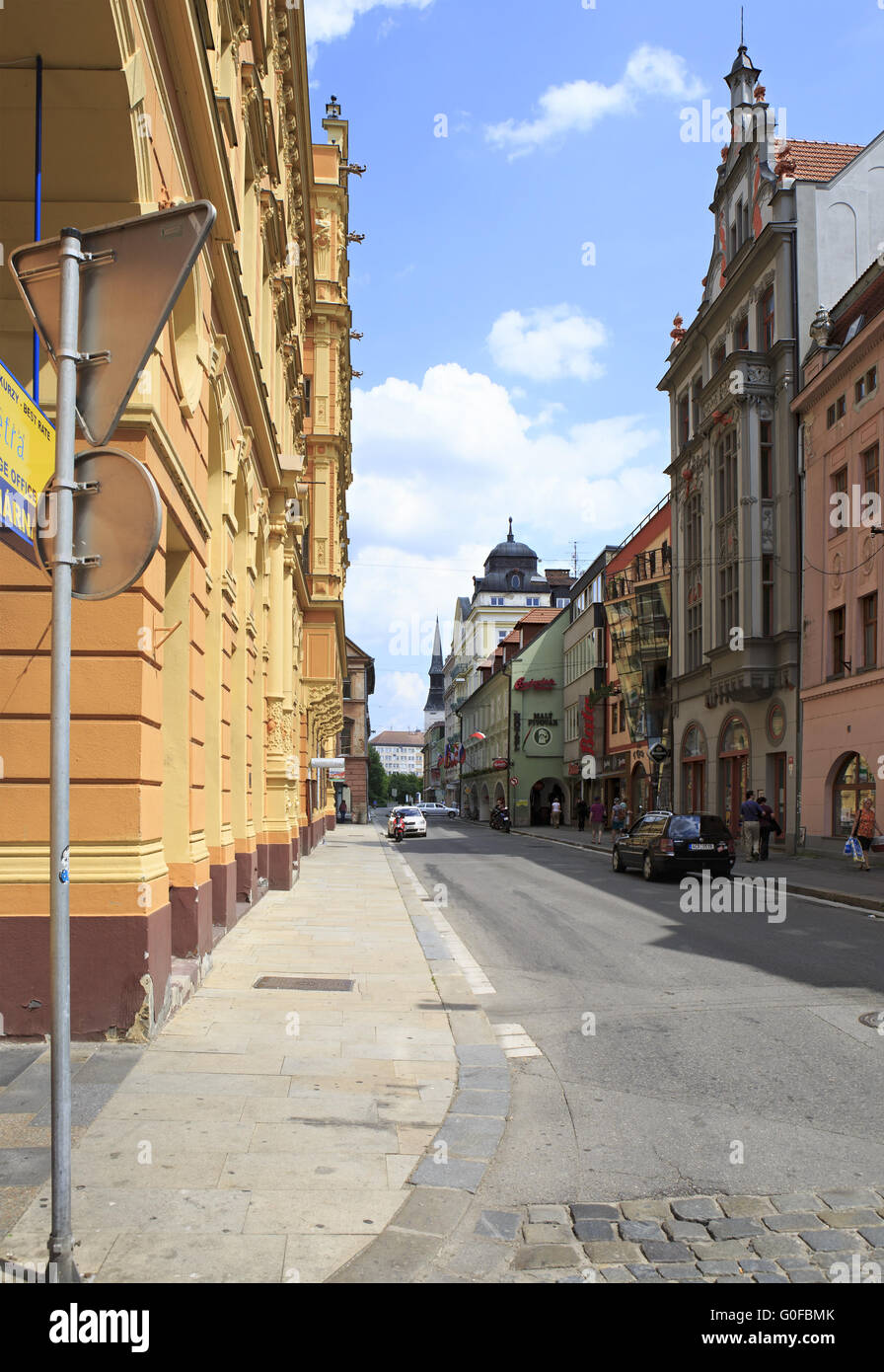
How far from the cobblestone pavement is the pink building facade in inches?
850

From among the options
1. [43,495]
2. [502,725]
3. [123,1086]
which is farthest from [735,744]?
[502,725]

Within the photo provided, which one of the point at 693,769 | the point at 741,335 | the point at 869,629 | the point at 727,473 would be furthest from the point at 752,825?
the point at 741,335

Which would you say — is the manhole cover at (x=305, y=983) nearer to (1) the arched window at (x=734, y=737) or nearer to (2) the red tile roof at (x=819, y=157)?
(1) the arched window at (x=734, y=737)

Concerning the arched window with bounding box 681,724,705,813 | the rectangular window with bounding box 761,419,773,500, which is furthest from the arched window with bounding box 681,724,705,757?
the rectangular window with bounding box 761,419,773,500

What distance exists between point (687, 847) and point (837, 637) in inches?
356

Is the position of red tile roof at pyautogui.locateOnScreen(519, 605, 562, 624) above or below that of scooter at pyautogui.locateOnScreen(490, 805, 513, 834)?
above

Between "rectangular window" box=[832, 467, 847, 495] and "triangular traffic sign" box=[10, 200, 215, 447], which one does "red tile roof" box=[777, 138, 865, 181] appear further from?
"triangular traffic sign" box=[10, 200, 215, 447]

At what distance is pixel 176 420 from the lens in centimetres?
892

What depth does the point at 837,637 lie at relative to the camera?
1107 inches

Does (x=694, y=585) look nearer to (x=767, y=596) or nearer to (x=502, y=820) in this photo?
(x=767, y=596)

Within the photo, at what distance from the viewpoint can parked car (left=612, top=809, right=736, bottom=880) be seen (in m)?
21.9

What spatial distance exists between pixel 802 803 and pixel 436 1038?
2344 cm

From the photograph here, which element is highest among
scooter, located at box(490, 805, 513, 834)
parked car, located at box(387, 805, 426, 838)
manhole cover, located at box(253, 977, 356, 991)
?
manhole cover, located at box(253, 977, 356, 991)

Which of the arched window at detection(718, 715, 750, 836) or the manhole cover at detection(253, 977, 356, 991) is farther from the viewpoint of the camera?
the arched window at detection(718, 715, 750, 836)
